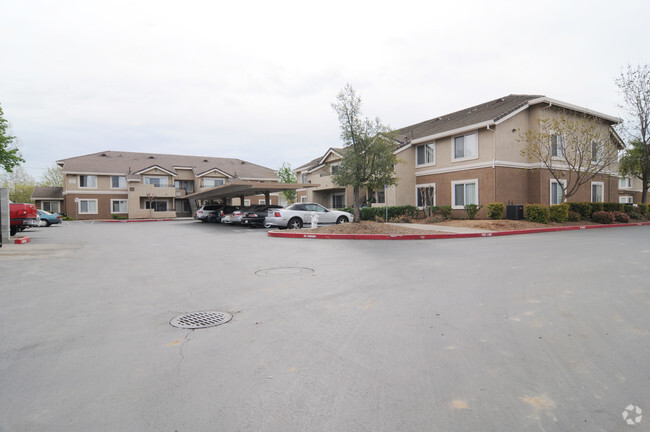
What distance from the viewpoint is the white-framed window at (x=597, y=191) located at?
26.7 meters

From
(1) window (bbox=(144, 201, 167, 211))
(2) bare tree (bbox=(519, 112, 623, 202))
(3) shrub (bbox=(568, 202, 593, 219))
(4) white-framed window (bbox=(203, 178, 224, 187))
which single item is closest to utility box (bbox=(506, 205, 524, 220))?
(2) bare tree (bbox=(519, 112, 623, 202))

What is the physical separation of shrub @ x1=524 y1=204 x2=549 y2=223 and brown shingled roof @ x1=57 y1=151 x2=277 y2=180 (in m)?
39.3

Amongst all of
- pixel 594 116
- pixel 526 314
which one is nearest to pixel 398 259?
pixel 526 314

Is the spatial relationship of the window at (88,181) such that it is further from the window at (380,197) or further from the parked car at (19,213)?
the window at (380,197)

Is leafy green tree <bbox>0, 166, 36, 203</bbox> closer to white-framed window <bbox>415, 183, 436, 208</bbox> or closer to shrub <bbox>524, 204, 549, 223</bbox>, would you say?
white-framed window <bbox>415, 183, 436, 208</bbox>

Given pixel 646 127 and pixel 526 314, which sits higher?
pixel 646 127

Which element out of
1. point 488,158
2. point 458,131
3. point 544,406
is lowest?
point 544,406

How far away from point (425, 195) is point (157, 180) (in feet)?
118

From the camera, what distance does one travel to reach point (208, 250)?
11984 mm

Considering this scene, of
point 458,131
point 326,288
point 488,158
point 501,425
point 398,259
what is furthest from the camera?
point 458,131

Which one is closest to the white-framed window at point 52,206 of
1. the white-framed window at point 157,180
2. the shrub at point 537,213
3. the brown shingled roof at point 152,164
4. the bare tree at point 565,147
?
the brown shingled roof at point 152,164

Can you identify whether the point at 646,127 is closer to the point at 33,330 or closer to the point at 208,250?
the point at 208,250

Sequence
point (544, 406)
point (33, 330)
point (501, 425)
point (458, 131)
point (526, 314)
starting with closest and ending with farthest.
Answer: point (501, 425) → point (544, 406) → point (33, 330) → point (526, 314) → point (458, 131)

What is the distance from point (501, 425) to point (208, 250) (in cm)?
1064
